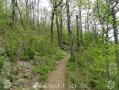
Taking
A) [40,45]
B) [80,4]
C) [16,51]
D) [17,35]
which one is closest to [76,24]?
[80,4]

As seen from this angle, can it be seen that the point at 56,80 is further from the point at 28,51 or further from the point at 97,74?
the point at 28,51

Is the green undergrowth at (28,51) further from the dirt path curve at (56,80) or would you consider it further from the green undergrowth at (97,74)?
the green undergrowth at (97,74)

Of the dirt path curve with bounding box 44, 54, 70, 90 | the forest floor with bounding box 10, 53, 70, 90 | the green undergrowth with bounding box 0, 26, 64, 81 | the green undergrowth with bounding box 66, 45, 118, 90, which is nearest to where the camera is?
the forest floor with bounding box 10, 53, 70, 90

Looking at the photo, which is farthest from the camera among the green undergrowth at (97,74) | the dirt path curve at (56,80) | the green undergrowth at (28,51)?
the green undergrowth at (28,51)

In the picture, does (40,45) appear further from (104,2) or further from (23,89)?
(23,89)

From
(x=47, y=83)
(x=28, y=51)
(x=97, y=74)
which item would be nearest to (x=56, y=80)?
(x=47, y=83)

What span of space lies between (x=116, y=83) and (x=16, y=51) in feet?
22.7

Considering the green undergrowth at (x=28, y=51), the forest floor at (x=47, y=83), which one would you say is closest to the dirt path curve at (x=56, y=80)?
the forest floor at (x=47, y=83)

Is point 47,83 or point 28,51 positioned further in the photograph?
point 28,51

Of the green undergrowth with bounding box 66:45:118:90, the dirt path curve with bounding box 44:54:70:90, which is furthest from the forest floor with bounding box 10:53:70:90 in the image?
the green undergrowth with bounding box 66:45:118:90

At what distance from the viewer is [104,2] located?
16.1 meters

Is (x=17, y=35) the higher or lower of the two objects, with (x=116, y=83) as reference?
higher

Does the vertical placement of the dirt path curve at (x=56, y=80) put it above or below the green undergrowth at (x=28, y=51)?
below

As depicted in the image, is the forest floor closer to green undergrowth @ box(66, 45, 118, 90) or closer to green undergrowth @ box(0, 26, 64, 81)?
green undergrowth @ box(0, 26, 64, 81)
